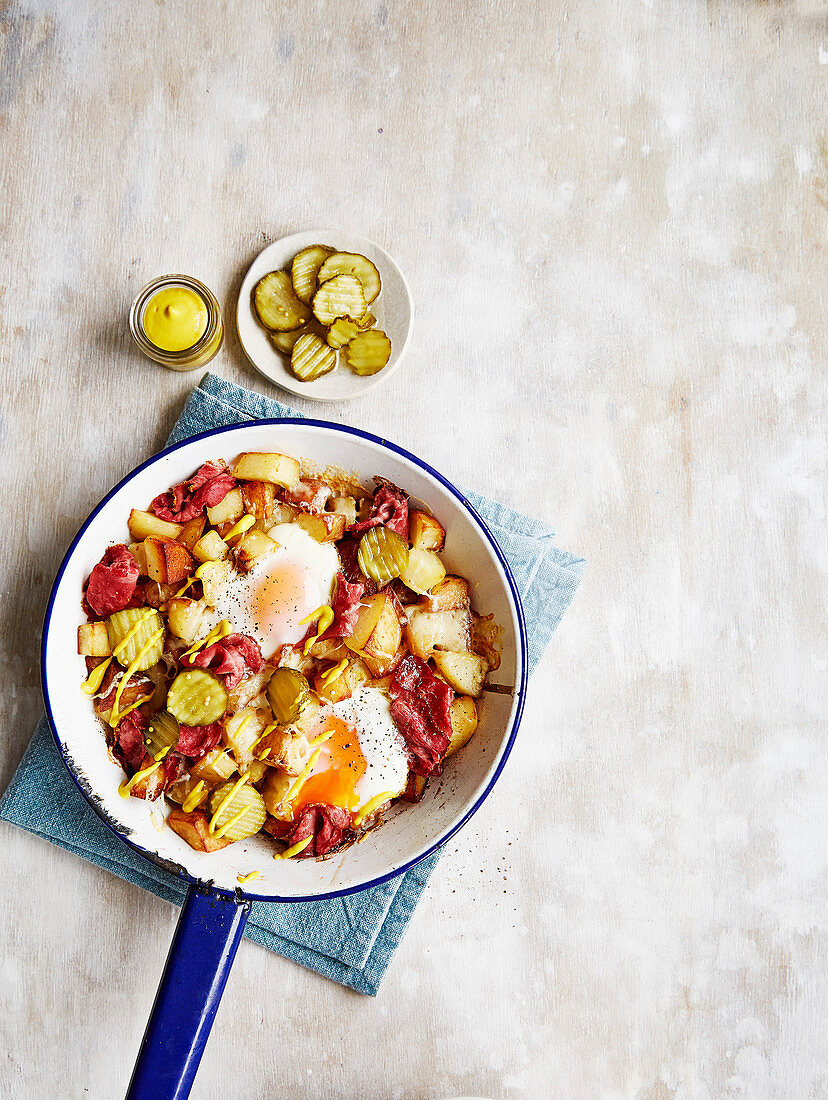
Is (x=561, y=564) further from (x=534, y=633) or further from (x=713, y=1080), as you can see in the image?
(x=713, y=1080)

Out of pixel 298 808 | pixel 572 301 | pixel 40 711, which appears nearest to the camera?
Answer: pixel 298 808

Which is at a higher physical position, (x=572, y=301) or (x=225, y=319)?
(x=572, y=301)

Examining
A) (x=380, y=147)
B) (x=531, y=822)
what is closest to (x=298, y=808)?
(x=531, y=822)

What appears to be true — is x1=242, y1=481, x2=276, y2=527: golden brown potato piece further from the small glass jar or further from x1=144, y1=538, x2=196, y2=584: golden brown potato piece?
the small glass jar

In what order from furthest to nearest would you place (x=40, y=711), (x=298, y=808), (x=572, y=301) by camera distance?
(x=572, y=301) → (x=40, y=711) → (x=298, y=808)

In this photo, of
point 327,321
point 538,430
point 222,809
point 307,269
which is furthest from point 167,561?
point 538,430

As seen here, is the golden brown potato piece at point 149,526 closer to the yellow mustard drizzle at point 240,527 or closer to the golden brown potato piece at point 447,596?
the yellow mustard drizzle at point 240,527
